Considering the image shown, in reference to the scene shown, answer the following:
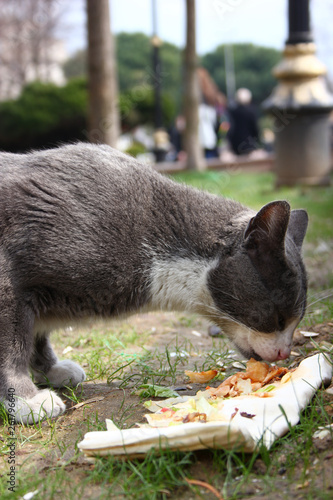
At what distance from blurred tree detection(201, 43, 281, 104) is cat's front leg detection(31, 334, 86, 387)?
25.2 metres

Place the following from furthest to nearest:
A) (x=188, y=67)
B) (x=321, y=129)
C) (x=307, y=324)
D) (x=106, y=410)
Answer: (x=188, y=67)
(x=321, y=129)
(x=307, y=324)
(x=106, y=410)

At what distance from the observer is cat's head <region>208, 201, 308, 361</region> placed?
314 cm

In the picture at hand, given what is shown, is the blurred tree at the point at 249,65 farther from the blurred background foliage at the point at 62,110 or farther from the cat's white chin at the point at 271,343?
the cat's white chin at the point at 271,343

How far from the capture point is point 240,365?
11.8 ft

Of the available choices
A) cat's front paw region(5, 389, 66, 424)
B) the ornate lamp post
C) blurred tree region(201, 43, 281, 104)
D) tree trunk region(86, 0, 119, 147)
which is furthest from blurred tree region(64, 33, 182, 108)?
cat's front paw region(5, 389, 66, 424)

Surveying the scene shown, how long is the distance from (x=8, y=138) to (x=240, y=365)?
13.2 meters

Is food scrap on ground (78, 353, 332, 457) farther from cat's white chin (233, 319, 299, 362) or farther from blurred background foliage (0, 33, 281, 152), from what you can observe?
blurred background foliage (0, 33, 281, 152)

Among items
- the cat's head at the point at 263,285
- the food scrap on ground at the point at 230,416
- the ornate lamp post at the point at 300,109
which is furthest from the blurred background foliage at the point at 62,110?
the food scrap on ground at the point at 230,416

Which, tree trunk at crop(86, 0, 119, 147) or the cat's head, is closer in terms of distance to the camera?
the cat's head

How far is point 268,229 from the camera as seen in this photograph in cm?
314

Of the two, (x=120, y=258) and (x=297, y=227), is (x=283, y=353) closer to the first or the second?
(x=297, y=227)

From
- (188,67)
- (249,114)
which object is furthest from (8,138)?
(249,114)

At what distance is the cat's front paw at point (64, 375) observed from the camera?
3549 mm

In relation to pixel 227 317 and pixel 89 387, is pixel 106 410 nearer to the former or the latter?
pixel 89 387
